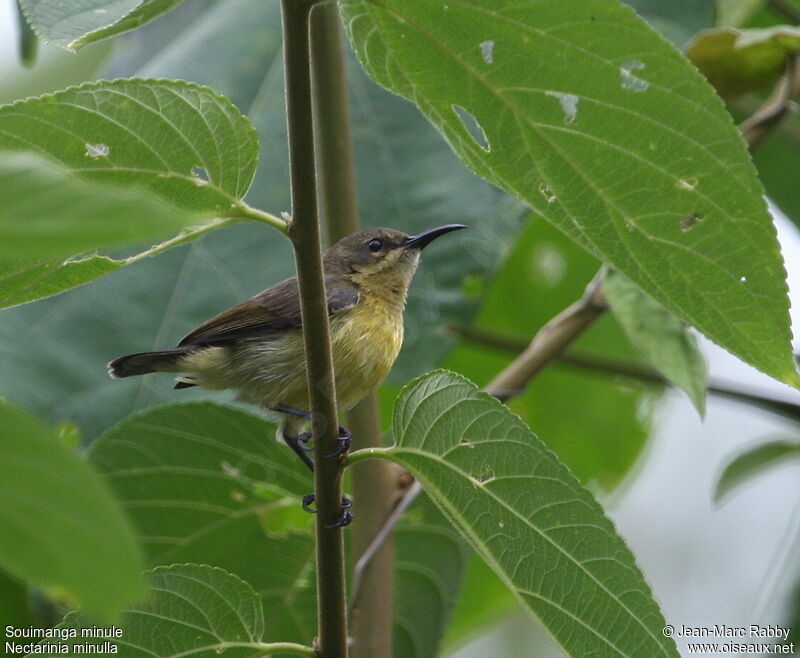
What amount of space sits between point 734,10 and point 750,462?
161 cm

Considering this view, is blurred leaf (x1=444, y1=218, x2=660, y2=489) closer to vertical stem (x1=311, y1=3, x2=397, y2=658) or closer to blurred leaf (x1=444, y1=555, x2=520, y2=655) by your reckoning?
blurred leaf (x1=444, y1=555, x2=520, y2=655)

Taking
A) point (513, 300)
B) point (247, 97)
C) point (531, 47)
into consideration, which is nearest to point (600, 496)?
point (513, 300)

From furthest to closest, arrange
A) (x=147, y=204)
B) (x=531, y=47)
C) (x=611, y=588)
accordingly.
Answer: (x=611, y=588)
(x=531, y=47)
(x=147, y=204)

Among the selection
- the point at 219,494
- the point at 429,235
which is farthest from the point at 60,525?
the point at 429,235

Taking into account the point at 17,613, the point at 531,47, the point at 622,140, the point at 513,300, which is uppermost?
the point at 531,47

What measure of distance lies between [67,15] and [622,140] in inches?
39.8

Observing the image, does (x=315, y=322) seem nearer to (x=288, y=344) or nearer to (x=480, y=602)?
(x=288, y=344)

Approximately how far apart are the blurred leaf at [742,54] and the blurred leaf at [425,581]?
1.70 metres

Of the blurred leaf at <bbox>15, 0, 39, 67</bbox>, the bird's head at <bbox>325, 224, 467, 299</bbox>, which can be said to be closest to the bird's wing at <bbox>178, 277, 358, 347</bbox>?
the bird's head at <bbox>325, 224, 467, 299</bbox>

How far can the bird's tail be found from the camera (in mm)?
2980

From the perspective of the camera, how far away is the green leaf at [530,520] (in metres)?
1.72

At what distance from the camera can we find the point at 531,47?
5.33 feet

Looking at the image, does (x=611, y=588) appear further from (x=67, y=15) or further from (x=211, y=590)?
(x=67, y=15)

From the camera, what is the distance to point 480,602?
3.88 meters
